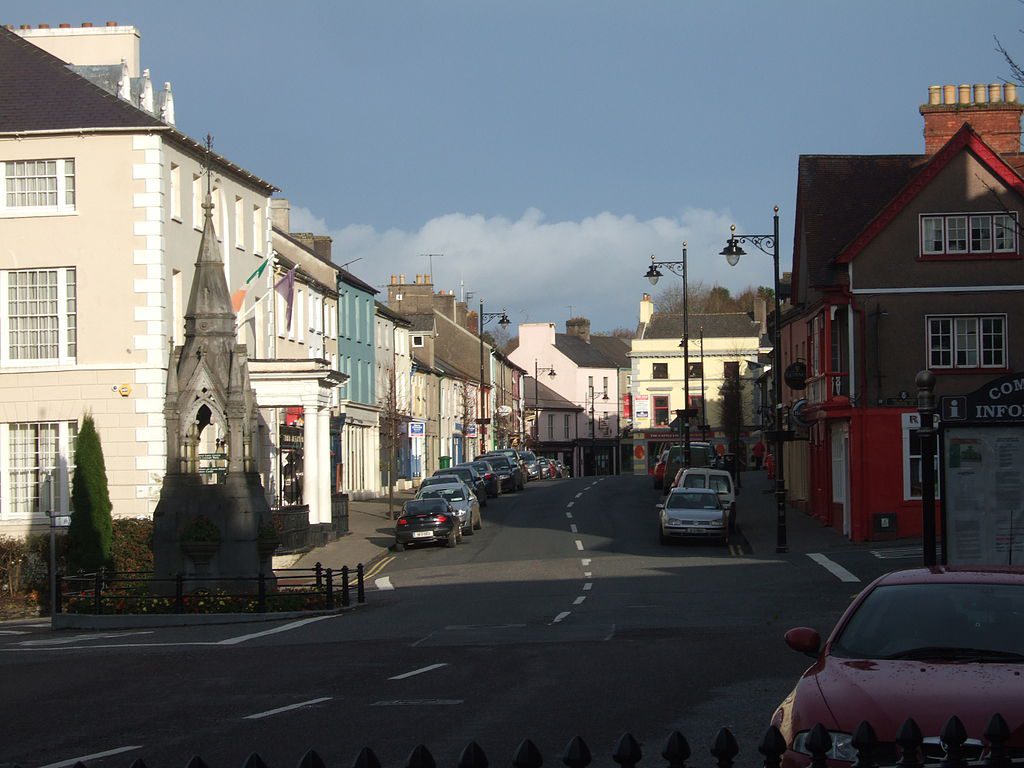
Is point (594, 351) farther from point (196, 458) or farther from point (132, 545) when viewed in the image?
point (196, 458)

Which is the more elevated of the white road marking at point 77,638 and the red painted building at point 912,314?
the red painted building at point 912,314

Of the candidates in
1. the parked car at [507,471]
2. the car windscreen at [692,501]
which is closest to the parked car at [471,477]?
the parked car at [507,471]

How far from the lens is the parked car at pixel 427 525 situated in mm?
39406

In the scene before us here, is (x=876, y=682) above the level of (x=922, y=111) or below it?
below

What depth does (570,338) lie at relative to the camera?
12938 centimetres

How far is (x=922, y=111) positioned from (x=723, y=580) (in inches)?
833

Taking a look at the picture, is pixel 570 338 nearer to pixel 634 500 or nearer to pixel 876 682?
pixel 634 500

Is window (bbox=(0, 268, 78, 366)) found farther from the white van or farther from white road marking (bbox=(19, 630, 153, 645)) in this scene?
the white van

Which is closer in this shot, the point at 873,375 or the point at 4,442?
the point at 4,442

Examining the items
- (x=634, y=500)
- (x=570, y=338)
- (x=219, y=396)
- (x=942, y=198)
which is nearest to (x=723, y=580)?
(x=219, y=396)

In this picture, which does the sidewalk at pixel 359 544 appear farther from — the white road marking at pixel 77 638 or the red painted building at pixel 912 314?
the red painted building at pixel 912 314

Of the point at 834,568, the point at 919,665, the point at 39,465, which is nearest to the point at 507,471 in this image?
the point at 39,465

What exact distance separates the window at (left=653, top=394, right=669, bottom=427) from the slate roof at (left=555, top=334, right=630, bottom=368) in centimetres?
2599

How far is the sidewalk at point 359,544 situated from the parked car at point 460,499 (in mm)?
1918
